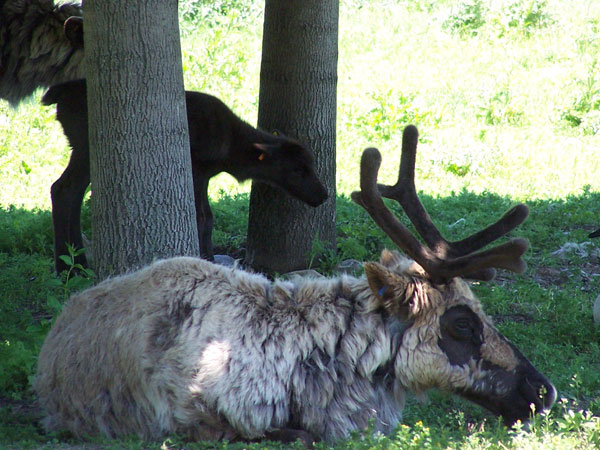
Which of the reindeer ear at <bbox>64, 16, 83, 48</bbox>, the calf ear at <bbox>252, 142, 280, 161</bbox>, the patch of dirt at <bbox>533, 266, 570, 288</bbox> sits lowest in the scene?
the patch of dirt at <bbox>533, 266, 570, 288</bbox>

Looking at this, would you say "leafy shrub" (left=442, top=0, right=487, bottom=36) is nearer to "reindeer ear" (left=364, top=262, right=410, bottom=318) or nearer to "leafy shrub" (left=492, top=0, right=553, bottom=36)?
"leafy shrub" (left=492, top=0, right=553, bottom=36)

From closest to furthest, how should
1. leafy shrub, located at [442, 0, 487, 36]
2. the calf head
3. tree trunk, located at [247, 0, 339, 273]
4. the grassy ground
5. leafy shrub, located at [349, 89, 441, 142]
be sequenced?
1. the grassy ground
2. tree trunk, located at [247, 0, 339, 273]
3. the calf head
4. leafy shrub, located at [349, 89, 441, 142]
5. leafy shrub, located at [442, 0, 487, 36]

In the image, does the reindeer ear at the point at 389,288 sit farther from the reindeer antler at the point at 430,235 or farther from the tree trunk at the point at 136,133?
the tree trunk at the point at 136,133

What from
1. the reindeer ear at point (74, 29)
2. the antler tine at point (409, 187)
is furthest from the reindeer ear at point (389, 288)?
the reindeer ear at point (74, 29)

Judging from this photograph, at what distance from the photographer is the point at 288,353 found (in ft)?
13.3

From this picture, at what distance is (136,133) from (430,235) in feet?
6.47

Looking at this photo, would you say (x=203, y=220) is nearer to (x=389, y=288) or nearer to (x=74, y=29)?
(x=74, y=29)

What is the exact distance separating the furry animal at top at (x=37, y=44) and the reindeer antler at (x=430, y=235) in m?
4.69

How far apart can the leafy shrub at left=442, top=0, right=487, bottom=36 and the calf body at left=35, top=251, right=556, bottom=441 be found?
14.8 metres

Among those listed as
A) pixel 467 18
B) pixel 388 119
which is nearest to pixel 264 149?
pixel 388 119

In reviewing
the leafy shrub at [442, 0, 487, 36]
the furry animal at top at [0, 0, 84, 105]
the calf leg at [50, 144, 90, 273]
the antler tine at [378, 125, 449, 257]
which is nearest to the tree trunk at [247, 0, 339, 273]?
the calf leg at [50, 144, 90, 273]

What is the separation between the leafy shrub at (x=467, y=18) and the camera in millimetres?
18078

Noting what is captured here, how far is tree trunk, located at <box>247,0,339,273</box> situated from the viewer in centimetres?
697

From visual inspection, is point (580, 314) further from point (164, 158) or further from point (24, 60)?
point (24, 60)
